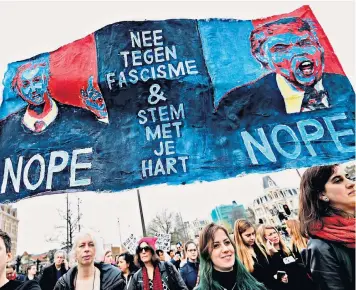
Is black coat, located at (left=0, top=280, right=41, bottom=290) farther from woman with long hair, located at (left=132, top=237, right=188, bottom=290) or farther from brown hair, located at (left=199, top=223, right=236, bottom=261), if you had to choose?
woman with long hair, located at (left=132, top=237, right=188, bottom=290)

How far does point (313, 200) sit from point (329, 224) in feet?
0.63

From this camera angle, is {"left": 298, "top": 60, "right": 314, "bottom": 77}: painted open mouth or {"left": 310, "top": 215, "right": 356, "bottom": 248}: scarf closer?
{"left": 310, "top": 215, "right": 356, "bottom": 248}: scarf

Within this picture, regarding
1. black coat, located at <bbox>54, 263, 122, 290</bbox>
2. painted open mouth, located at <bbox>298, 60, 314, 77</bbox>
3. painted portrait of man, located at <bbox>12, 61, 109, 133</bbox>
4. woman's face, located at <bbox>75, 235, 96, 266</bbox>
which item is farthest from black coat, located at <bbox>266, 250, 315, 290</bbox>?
painted portrait of man, located at <bbox>12, 61, 109, 133</bbox>

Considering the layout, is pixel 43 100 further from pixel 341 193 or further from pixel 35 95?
pixel 341 193

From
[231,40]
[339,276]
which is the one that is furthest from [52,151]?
[339,276]

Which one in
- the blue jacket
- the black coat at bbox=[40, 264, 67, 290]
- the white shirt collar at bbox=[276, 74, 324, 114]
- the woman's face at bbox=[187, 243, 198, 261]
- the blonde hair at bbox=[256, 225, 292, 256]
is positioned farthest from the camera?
the woman's face at bbox=[187, 243, 198, 261]

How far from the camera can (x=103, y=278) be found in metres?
2.72

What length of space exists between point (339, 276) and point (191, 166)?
4.79 ft

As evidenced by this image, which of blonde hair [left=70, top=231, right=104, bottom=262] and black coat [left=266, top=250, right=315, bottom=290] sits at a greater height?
blonde hair [left=70, top=231, right=104, bottom=262]

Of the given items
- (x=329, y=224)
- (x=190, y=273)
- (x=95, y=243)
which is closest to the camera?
(x=329, y=224)

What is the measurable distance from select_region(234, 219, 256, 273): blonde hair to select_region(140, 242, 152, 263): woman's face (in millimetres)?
1003

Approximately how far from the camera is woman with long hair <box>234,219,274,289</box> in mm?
3191

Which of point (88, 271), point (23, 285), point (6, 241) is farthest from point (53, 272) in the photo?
point (23, 285)

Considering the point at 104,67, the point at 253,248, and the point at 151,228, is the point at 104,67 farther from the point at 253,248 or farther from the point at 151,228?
the point at 151,228
